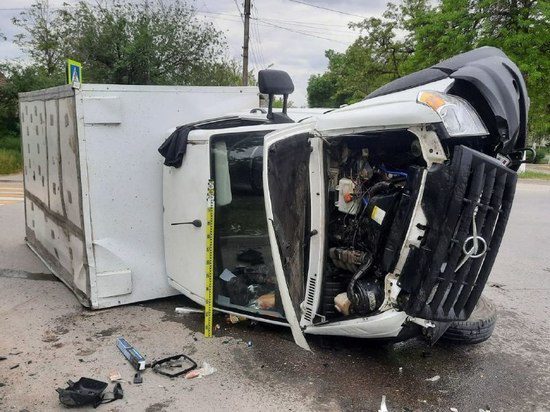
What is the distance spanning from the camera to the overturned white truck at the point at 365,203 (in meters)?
2.91

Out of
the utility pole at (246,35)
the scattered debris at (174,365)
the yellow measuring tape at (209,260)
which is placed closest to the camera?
the scattered debris at (174,365)

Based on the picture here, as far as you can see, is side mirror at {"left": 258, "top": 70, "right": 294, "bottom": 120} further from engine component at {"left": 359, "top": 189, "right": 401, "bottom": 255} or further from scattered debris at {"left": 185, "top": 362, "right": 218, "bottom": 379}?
scattered debris at {"left": 185, "top": 362, "right": 218, "bottom": 379}

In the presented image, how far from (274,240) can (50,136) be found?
3.40 metres

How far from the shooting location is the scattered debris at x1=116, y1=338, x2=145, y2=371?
3.76m

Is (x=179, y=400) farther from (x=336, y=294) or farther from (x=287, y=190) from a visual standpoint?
(x=287, y=190)

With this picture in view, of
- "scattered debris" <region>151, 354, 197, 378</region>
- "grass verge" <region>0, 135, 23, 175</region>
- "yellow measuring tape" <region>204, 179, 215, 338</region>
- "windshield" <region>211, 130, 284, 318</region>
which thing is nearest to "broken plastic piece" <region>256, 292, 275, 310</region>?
"windshield" <region>211, 130, 284, 318</region>

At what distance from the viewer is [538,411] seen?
330cm

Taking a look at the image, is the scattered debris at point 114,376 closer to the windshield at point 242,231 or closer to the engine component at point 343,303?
the windshield at point 242,231

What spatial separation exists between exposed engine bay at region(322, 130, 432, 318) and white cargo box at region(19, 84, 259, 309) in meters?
2.18

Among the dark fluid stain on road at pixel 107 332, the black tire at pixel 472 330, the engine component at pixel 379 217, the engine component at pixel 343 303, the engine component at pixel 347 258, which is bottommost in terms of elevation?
the dark fluid stain on road at pixel 107 332

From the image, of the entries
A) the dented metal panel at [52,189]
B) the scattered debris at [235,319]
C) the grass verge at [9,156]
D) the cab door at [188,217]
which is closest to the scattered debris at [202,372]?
the scattered debris at [235,319]

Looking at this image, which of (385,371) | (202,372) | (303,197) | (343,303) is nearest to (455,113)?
(303,197)

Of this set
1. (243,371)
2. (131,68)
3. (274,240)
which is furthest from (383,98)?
(131,68)

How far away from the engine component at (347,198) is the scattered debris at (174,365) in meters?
1.67
